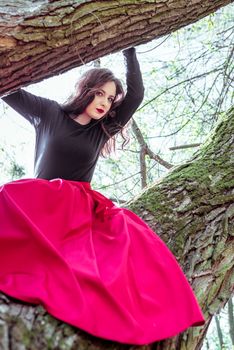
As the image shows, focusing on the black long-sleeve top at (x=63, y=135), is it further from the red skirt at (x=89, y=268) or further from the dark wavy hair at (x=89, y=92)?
the red skirt at (x=89, y=268)

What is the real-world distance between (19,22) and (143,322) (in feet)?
2.84

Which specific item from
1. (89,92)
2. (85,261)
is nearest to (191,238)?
(85,261)

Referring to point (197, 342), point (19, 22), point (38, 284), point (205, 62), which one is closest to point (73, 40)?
point (19, 22)

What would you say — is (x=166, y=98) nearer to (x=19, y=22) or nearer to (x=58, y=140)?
(x=58, y=140)

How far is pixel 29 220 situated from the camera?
1.16m

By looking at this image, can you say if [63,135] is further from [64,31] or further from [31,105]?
[64,31]

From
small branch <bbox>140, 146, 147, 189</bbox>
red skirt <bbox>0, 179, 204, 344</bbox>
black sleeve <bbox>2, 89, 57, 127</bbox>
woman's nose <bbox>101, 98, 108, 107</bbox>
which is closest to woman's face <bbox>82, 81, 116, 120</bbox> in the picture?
woman's nose <bbox>101, 98, 108, 107</bbox>

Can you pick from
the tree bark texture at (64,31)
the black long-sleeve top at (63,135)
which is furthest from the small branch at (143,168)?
the tree bark texture at (64,31)

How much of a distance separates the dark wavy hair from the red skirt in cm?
46

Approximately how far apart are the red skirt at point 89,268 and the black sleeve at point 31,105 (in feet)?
1.25

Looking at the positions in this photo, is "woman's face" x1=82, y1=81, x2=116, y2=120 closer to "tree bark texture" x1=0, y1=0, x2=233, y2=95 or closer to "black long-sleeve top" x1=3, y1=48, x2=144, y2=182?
"black long-sleeve top" x1=3, y1=48, x2=144, y2=182

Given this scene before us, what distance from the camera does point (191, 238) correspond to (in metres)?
1.42

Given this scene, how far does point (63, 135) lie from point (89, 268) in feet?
2.24

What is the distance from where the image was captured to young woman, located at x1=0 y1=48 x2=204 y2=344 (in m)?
1.00
